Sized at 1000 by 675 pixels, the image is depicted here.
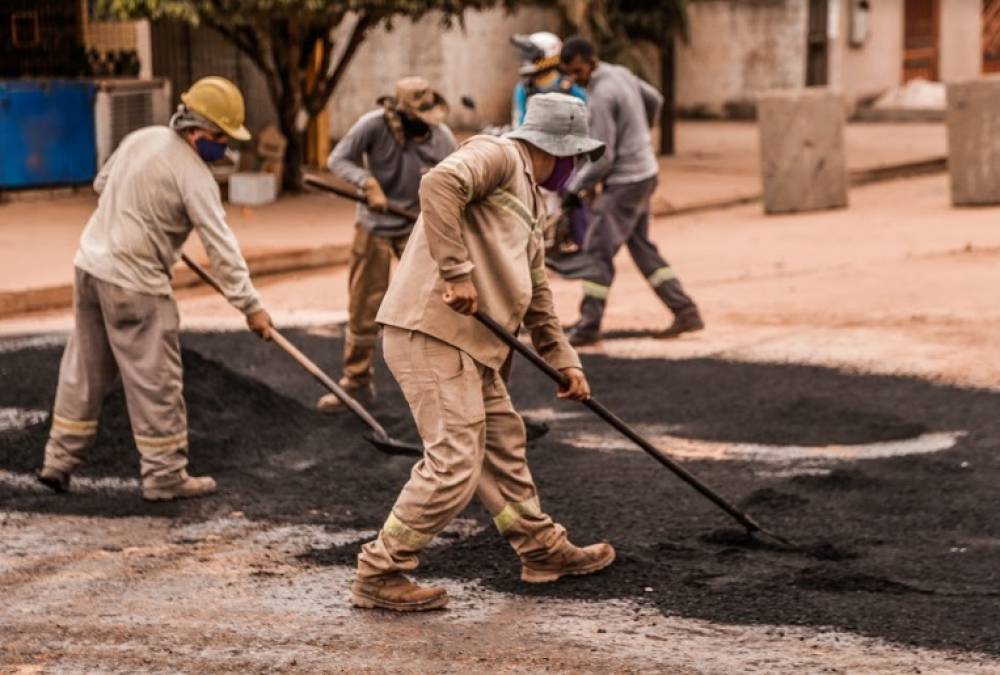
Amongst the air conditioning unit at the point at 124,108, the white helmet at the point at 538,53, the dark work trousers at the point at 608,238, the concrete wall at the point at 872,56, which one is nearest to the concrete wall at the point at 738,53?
the concrete wall at the point at 872,56

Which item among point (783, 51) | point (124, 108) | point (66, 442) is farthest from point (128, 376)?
point (783, 51)

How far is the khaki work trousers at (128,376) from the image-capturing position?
7148 millimetres

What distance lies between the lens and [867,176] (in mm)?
21375

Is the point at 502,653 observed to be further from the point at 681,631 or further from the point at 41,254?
the point at 41,254

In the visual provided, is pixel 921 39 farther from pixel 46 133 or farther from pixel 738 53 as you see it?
pixel 46 133

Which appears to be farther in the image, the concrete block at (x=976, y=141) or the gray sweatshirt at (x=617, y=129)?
the concrete block at (x=976, y=141)

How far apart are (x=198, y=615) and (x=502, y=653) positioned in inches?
39.2

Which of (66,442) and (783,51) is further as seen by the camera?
(783,51)

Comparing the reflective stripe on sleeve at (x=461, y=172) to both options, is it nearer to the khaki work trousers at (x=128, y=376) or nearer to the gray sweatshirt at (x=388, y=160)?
the khaki work trousers at (x=128, y=376)

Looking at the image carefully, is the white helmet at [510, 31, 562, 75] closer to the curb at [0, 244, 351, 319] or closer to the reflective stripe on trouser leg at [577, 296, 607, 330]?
the reflective stripe on trouser leg at [577, 296, 607, 330]

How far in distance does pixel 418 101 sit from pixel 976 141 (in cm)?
907

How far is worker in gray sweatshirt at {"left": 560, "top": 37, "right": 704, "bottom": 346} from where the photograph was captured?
1042 cm

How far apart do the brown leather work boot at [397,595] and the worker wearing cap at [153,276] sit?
1.81 metres

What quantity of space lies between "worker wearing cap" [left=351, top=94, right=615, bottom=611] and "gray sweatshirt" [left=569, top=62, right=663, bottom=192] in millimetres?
4636
